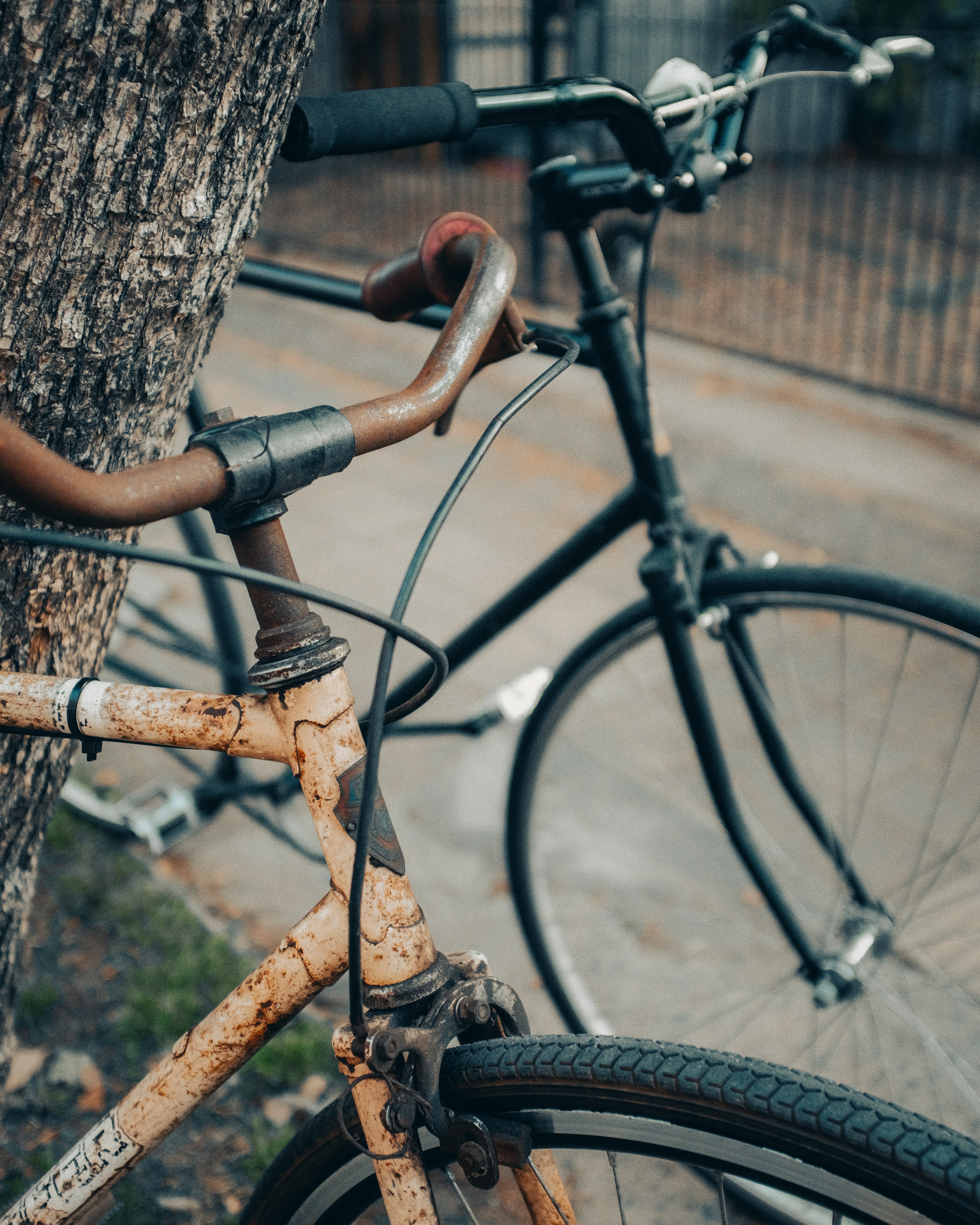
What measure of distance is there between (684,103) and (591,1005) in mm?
1535

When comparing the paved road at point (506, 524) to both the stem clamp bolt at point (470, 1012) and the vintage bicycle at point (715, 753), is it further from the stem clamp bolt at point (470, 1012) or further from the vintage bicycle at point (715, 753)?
the stem clamp bolt at point (470, 1012)

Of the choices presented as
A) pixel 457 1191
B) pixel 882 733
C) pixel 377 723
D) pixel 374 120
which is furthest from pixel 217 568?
pixel 882 733

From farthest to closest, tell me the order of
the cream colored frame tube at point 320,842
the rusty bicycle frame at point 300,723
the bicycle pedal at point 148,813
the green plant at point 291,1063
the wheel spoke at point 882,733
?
the bicycle pedal at point 148,813
the green plant at point 291,1063
the wheel spoke at point 882,733
the cream colored frame tube at point 320,842
the rusty bicycle frame at point 300,723

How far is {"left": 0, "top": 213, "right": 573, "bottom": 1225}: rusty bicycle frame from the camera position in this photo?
2.82 feet

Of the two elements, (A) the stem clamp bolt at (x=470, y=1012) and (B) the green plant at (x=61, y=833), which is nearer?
(A) the stem clamp bolt at (x=470, y=1012)

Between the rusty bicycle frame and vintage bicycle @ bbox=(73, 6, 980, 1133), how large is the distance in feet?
0.90

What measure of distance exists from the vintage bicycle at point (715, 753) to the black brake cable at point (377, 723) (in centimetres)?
36

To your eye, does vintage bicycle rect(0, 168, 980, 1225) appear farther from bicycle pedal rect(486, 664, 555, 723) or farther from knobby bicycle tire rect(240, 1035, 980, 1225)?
bicycle pedal rect(486, 664, 555, 723)

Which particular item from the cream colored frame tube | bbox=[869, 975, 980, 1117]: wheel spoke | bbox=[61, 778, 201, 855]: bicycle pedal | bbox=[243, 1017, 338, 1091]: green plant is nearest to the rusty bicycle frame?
the cream colored frame tube

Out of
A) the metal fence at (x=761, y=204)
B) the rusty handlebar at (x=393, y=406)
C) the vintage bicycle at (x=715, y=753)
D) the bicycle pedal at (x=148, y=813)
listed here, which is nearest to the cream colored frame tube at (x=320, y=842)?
the rusty handlebar at (x=393, y=406)

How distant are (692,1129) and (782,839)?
1671mm

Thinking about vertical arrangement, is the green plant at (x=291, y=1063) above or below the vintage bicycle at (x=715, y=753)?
below

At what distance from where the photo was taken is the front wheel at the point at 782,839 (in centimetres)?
173

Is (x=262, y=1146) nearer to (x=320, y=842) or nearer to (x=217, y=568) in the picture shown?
(x=320, y=842)
